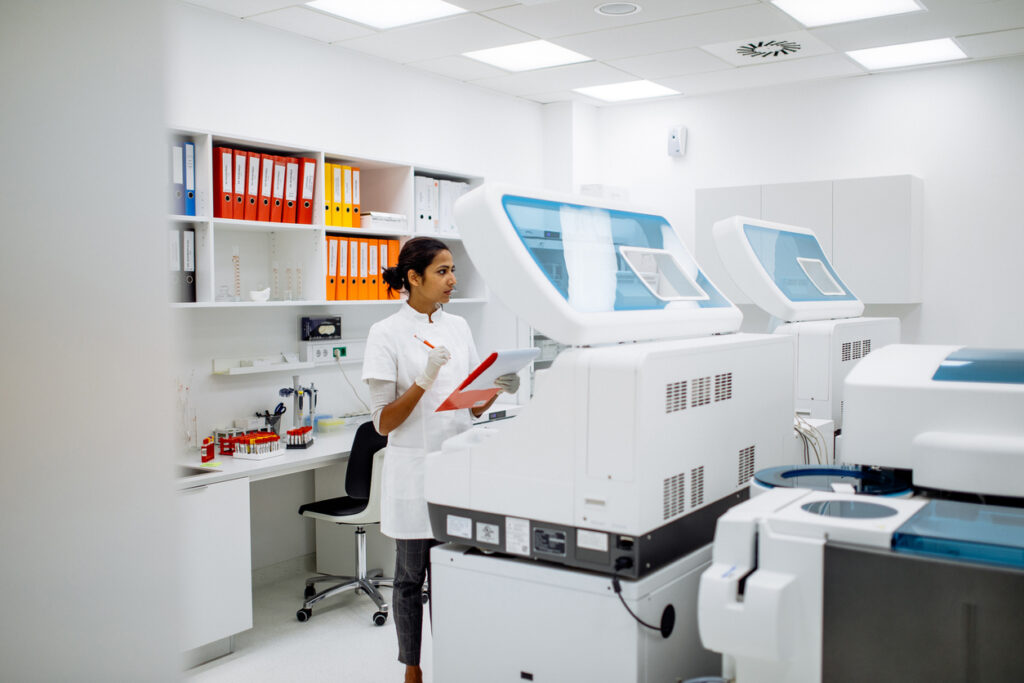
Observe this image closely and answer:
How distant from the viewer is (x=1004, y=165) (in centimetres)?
459

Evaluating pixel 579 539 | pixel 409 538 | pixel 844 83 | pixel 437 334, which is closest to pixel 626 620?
pixel 579 539

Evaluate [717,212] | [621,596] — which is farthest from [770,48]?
[621,596]

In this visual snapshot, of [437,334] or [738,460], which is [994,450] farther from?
[437,334]

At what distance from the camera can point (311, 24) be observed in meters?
3.77

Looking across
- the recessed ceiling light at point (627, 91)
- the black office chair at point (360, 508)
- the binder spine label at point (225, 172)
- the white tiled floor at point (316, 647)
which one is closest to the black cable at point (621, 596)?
the white tiled floor at point (316, 647)

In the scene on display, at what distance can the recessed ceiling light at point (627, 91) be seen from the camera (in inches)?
204

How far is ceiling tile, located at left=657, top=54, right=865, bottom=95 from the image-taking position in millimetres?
4617

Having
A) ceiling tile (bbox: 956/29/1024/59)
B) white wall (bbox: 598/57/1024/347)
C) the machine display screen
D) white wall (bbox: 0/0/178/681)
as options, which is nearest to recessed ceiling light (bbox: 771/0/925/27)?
ceiling tile (bbox: 956/29/1024/59)

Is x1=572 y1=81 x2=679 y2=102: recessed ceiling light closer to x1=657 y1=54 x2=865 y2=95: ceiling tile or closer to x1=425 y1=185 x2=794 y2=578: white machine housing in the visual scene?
x1=657 y1=54 x2=865 y2=95: ceiling tile

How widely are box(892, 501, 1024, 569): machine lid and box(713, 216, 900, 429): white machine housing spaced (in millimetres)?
1070

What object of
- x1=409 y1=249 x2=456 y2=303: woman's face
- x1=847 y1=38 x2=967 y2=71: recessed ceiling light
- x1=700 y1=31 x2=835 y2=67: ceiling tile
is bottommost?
x1=409 y1=249 x2=456 y2=303: woman's face

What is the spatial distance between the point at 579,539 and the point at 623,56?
360cm

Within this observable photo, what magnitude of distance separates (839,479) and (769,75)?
3961 millimetres

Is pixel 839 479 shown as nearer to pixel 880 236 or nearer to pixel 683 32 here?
pixel 683 32
